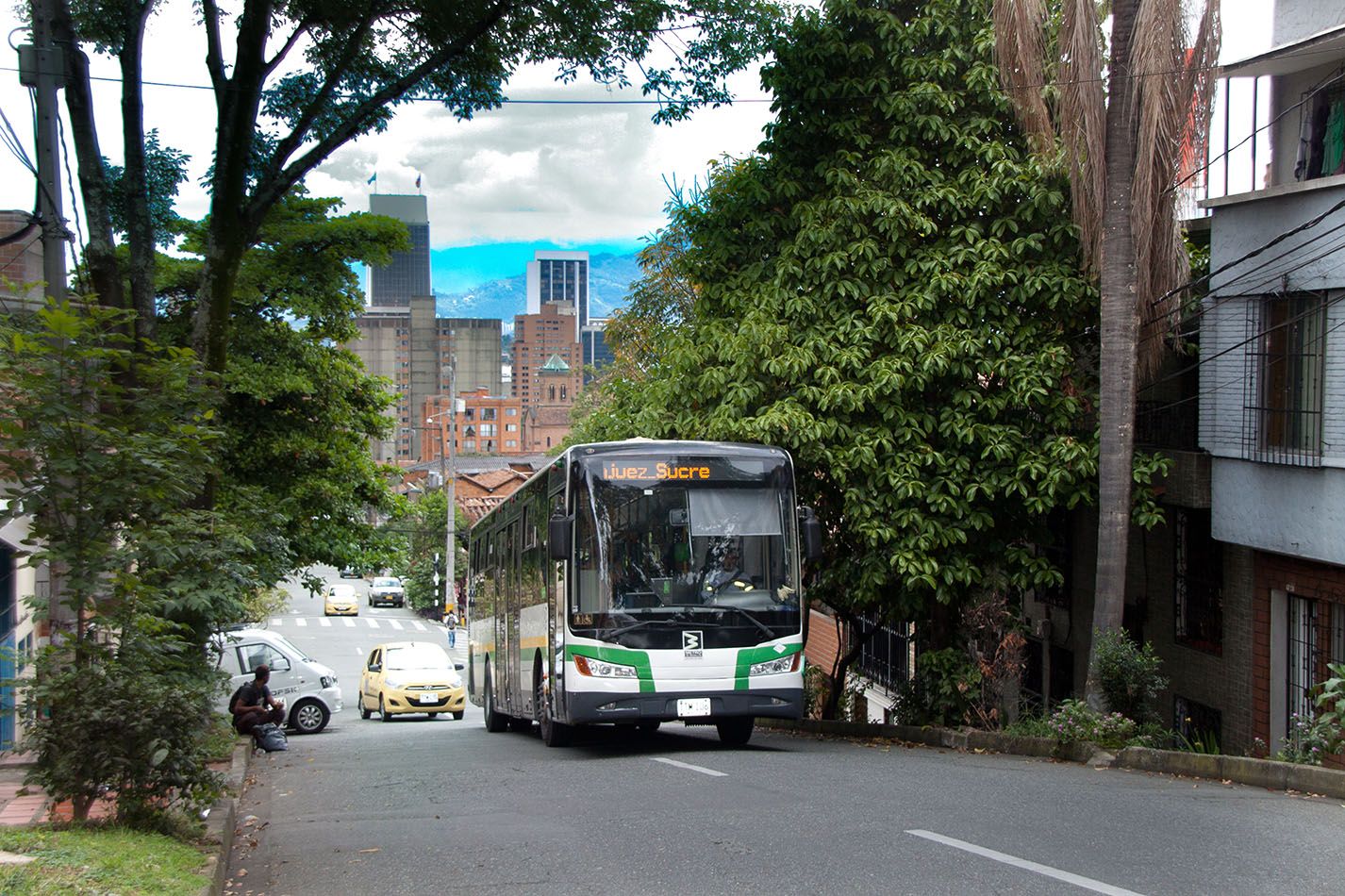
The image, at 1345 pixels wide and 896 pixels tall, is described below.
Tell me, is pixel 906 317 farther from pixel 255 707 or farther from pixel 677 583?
pixel 255 707

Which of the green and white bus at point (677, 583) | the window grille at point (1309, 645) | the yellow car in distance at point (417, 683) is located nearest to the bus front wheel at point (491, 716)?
the yellow car in distance at point (417, 683)

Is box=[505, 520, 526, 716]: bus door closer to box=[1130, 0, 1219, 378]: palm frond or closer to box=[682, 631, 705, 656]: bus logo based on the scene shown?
box=[682, 631, 705, 656]: bus logo

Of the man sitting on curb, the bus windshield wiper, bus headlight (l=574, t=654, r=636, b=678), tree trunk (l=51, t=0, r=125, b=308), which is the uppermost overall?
tree trunk (l=51, t=0, r=125, b=308)

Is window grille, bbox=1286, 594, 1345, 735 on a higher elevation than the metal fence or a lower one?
higher

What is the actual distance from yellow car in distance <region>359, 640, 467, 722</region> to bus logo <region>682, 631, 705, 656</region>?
17.0m

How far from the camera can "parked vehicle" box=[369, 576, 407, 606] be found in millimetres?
92938

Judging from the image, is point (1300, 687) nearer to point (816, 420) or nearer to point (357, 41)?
point (816, 420)

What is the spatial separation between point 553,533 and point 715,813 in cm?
484

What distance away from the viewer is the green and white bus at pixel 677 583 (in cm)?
1419

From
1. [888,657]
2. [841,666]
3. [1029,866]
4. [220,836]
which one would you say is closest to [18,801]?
[220,836]

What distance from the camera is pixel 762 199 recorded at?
1797 centimetres

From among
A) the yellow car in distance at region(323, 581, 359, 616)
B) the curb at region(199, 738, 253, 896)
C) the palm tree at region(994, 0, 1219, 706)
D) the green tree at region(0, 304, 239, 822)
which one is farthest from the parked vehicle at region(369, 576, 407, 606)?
the green tree at region(0, 304, 239, 822)

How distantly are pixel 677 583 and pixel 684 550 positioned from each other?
0.36 m

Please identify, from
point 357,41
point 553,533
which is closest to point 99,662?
point 553,533
